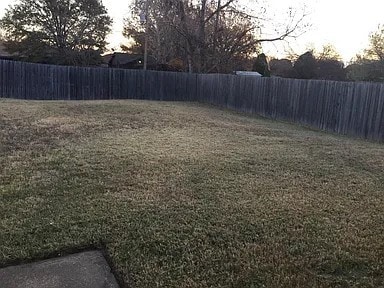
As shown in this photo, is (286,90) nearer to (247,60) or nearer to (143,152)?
(143,152)

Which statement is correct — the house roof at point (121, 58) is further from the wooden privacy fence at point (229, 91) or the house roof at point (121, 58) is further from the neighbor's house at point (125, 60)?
the wooden privacy fence at point (229, 91)

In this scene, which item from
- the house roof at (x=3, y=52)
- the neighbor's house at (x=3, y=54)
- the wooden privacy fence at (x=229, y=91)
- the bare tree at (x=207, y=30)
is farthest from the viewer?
the house roof at (x=3, y=52)

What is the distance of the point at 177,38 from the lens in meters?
22.9

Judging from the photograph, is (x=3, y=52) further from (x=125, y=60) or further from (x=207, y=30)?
(x=207, y=30)

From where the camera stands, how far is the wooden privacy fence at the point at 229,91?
921cm

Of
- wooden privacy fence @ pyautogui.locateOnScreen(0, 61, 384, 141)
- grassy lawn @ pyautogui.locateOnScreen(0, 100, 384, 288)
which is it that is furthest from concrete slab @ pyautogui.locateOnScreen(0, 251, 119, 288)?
wooden privacy fence @ pyautogui.locateOnScreen(0, 61, 384, 141)

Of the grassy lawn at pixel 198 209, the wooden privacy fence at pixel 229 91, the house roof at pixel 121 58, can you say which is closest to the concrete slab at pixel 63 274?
the grassy lawn at pixel 198 209

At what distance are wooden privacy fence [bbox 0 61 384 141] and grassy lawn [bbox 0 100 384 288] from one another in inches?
127

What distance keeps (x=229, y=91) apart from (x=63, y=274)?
1365cm

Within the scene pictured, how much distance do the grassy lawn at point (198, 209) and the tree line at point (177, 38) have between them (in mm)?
16590

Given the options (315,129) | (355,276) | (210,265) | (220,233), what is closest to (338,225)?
(355,276)

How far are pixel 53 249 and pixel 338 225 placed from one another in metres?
2.18

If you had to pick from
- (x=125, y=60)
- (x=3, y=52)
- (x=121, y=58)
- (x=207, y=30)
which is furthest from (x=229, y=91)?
(x=3, y=52)

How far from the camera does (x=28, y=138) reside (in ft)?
19.9
